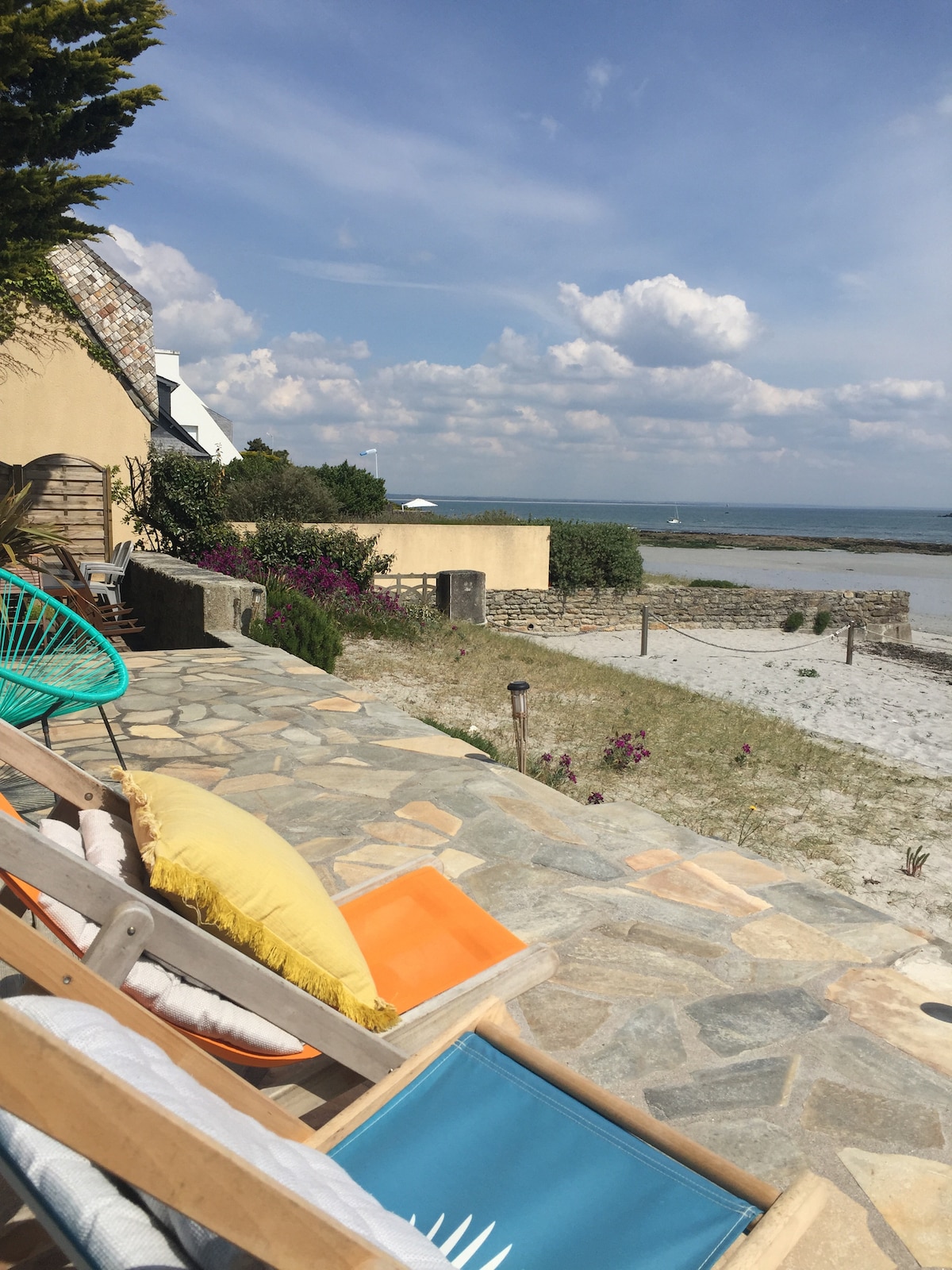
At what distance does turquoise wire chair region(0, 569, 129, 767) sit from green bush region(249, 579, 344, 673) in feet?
11.8

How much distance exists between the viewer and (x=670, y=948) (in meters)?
2.94

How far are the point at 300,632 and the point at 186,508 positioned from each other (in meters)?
4.41

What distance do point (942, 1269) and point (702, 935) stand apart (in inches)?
54.9

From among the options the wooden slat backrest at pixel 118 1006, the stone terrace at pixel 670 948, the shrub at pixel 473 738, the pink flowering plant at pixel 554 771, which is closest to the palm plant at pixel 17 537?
the stone terrace at pixel 670 948

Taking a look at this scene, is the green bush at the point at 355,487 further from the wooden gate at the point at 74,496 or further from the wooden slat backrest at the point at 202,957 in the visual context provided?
the wooden slat backrest at the point at 202,957

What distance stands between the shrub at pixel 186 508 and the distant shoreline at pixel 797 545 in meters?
52.5

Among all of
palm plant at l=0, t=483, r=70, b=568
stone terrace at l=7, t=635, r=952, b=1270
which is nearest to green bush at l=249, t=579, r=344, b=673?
palm plant at l=0, t=483, r=70, b=568

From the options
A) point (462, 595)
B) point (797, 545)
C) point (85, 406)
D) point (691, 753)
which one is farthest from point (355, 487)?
point (797, 545)

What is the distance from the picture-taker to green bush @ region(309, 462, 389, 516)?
928 inches

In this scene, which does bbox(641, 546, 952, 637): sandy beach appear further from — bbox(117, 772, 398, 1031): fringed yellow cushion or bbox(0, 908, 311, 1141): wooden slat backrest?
bbox(0, 908, 311, 1141): wooden slat backrest

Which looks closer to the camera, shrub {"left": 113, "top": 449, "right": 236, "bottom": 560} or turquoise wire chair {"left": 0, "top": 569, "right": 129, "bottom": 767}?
turquoise wire chair {"left": 0, "top": 569, "right": 129, "bottom": 767}

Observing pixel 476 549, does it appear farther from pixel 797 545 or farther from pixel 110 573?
pixel 797 545

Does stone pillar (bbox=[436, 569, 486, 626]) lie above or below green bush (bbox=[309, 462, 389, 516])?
below

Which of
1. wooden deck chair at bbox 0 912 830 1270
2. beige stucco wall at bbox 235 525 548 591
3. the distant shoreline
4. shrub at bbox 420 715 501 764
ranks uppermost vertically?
the distant shoreline
